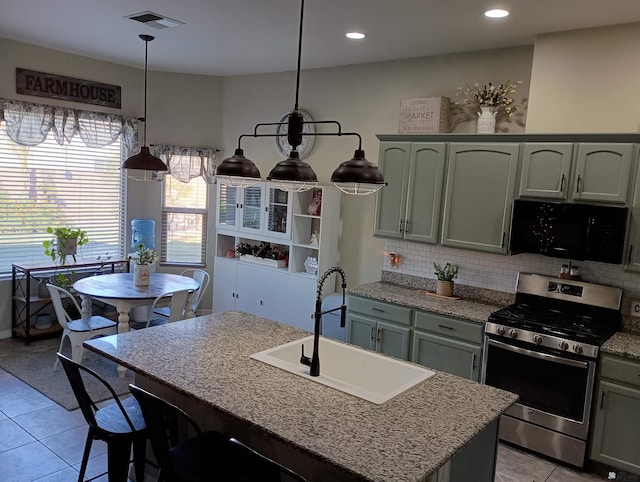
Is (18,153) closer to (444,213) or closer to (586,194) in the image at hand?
(444,213)

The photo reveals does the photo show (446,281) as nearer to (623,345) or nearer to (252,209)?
(623,345)

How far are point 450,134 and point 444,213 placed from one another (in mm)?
611

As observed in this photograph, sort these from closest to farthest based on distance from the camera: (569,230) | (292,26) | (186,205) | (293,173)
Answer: (293,173) < (569,230) < (292,26) < (186,205)

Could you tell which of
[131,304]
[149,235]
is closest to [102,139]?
[149,235]

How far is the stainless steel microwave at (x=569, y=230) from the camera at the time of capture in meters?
3.37

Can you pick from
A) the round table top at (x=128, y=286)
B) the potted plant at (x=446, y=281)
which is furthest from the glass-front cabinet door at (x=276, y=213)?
the potted plant at (x=446, y=281)

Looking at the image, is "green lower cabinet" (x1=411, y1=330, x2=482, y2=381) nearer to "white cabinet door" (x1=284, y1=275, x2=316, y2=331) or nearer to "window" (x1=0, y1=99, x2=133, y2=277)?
"white cabinet door" (x1=284, y1=275, x2=316, y2=331)

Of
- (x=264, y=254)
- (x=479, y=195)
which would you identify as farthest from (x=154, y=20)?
(x=479, y=195)

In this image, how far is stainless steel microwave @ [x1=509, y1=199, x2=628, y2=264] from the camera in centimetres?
337

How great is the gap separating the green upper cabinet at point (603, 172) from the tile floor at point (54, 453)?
1.76m

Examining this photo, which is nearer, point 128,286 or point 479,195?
point 479,195

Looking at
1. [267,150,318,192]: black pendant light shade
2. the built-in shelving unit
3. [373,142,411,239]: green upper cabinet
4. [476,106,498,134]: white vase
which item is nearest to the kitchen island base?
[267,150,318,192]: black pendant light shade

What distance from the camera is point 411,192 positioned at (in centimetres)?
435

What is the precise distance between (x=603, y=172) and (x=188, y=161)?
4319 millimetres
